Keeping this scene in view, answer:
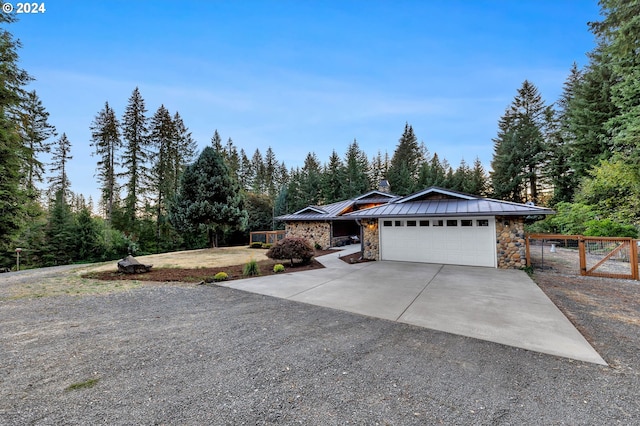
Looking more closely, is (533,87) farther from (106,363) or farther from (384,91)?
(106,363)

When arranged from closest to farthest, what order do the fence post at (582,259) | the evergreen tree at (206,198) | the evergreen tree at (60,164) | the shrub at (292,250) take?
the fence post at (582,259)
the shrub at (292,250)
the evergreen tree at (206,198)
the evergreen tree at (60,164)

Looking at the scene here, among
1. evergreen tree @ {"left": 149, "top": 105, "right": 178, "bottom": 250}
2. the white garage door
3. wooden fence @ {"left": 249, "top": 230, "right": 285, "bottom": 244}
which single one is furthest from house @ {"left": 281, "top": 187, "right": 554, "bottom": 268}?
evergreen tree @ {"left": 149, "top": 105, "right": 178, "bottom": 250}

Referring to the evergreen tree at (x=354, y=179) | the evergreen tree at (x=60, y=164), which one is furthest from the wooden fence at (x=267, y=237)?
the evergreen tree at (x=60, y=164)

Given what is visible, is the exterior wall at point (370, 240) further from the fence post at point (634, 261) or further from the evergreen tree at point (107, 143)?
the evergreen tree at point (107, 143)

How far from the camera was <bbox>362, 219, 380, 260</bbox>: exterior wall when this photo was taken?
447 inches

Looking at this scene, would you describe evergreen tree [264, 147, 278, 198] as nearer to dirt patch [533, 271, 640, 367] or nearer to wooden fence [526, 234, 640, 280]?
wooden fence [526, 234, 640, 280]

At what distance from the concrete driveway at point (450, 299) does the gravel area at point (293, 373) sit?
325 millimetres

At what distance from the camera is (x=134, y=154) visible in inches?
820

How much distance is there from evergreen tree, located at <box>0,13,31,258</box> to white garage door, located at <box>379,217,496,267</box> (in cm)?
1448

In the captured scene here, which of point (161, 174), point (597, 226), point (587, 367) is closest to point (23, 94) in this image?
point (161, 174)

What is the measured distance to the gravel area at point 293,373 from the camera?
7.01 feet

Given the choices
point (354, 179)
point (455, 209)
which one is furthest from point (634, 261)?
point (354, 179)

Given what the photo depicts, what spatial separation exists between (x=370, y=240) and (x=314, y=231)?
645 cm

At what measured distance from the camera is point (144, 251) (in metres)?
19.7
